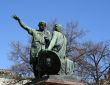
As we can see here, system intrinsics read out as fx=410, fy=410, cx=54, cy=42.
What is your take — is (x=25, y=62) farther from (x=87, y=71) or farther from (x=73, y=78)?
(x=73, y=78)

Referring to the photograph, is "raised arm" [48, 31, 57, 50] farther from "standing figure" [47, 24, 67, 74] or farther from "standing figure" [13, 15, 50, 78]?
"standing figure" [13, 15, 50, 78]

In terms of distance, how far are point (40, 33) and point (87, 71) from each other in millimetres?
17953

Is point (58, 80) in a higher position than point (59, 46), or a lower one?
lower

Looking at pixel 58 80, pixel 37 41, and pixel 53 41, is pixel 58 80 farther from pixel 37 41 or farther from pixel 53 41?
pixel 37 41

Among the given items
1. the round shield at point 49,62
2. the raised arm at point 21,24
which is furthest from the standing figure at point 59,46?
the raised arm at point 21,24

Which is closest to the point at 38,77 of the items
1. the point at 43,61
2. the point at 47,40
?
A: the point at 43,61

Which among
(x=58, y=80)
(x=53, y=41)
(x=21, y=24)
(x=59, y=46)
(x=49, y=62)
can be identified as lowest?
(x=58, y=80)

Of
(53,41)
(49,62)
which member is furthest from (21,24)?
(49,62)

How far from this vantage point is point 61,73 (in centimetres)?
1180

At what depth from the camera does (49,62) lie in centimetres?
1171

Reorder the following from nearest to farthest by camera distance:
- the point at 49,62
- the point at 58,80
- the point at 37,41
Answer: the point at 58,80, the point at 49,62, the point at 37,41

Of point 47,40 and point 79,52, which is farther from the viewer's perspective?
point 79,52

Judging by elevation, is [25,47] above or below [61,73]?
above

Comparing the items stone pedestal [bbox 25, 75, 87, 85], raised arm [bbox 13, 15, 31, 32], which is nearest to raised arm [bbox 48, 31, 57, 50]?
raised arm [bbox 13, 15, 31, 32]
